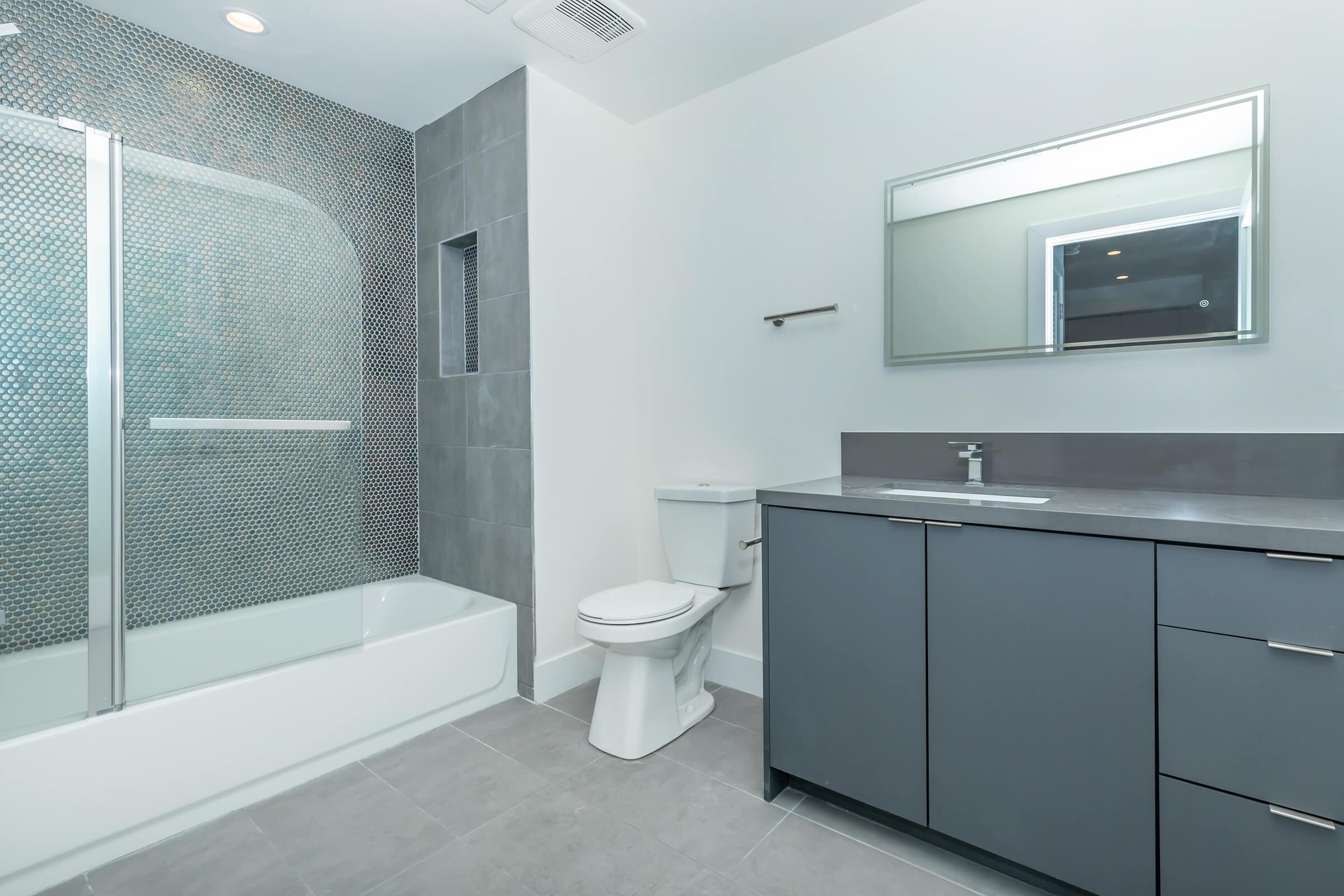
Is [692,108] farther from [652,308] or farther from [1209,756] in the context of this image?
[1209,756]

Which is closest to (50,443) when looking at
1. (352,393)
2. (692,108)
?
(352,393)

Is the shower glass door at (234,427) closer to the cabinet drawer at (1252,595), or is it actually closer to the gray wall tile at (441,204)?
the gray wall tile at (441,204)

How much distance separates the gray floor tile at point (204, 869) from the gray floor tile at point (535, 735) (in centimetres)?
67

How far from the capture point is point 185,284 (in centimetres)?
171

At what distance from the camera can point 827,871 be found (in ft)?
4.82

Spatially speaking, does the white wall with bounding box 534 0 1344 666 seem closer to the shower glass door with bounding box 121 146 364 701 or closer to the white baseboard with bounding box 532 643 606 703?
the white baseboard with bounding box 532 643 606 703

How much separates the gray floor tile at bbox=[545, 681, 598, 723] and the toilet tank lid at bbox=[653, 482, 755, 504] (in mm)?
804

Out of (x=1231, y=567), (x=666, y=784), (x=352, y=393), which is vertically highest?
(x=352, y=393)

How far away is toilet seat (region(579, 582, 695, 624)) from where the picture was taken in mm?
1944

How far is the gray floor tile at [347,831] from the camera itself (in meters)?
1.49

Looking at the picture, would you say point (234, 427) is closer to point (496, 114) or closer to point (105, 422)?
point (105, 422)

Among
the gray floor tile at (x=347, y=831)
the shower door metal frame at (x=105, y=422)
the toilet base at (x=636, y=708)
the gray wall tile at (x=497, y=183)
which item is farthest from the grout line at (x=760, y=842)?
the gray wall tile at (x=497, y=183)

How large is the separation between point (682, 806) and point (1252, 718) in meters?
1.30

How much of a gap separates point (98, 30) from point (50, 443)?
60.3 inches
